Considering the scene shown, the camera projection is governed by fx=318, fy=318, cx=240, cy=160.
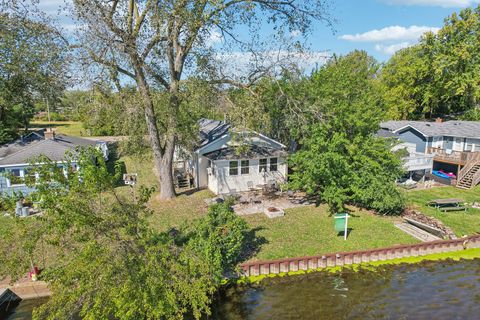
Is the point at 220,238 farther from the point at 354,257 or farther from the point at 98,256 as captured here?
the point at 354,257

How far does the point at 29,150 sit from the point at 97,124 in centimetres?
727

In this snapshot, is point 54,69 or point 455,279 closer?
point 455,279

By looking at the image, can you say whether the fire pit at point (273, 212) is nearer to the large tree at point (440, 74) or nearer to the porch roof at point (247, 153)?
the porch roof at point (247, 153)

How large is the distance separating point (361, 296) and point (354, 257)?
233 cm

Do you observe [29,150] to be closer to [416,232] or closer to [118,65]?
[118,65]

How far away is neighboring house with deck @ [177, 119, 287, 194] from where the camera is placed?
2208 cm

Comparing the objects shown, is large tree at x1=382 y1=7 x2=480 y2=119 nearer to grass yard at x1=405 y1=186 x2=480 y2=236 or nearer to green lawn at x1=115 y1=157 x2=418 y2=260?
grass yard at x1=405 y1=186 x2=480 y2=236

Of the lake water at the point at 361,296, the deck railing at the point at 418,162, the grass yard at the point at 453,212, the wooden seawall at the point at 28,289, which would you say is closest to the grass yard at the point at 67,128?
the wooden seawall at the point at 28,289

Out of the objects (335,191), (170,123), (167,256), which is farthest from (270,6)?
(167,256)

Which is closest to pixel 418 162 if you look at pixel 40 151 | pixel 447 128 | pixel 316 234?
pixel 447 128

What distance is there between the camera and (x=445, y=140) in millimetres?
30969

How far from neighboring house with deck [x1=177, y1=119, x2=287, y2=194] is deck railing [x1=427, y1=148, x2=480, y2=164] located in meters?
15.1

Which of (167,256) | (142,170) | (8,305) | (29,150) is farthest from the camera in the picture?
(142,170)

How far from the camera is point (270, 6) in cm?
1967
